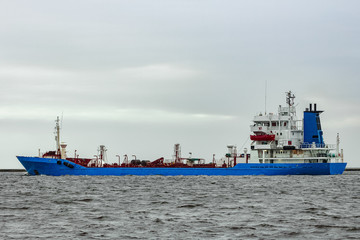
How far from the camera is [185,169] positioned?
7981 centimetres

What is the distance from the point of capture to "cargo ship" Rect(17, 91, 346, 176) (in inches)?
3049

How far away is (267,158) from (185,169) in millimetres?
10760

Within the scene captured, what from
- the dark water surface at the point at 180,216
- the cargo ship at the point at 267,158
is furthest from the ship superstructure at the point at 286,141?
the dark water surface at the point at 180,216

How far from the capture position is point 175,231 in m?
A: 24.9

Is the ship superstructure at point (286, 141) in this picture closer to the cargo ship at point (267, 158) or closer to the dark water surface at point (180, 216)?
the cargo ship at point (267, 158)

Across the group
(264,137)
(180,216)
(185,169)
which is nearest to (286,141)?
(264,137)

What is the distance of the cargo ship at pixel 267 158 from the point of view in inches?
3049

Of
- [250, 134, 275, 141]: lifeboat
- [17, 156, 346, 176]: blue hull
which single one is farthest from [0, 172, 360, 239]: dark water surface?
[250, 134, 275, 141]: lifeboat

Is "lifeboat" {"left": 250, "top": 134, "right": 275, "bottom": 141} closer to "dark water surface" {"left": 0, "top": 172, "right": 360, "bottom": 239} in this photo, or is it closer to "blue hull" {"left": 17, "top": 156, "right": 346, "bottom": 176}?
"blue hull" {"left": 17, "top": 156, "right": 346, "bottom": 176}

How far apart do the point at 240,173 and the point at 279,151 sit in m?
5.88

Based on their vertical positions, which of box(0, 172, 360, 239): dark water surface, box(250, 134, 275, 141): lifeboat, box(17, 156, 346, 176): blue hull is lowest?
box(0, 172, 360, 239): dark water surface

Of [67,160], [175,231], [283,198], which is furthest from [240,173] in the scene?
[175,231]

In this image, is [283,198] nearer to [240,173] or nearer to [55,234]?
[55,234]

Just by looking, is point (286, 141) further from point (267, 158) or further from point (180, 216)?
point (180, 216)
